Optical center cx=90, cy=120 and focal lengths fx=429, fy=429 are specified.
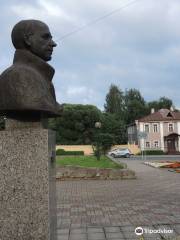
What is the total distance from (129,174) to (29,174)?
13131 millimetres

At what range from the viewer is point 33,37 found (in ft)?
17.0

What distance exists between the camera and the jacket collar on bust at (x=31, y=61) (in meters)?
5.27

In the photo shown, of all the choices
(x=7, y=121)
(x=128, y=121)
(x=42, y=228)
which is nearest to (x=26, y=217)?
(x=42, y=228)

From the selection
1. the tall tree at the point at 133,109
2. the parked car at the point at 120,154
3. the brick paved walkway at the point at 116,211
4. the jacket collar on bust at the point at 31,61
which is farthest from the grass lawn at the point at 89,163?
the tall tree at the point at 133,109

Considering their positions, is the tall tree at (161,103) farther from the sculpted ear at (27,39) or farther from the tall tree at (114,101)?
the sculpted ear at (27,39)

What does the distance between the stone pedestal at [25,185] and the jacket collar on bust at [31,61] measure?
0.85 m

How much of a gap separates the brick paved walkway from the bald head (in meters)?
3.02

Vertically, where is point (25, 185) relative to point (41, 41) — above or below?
below

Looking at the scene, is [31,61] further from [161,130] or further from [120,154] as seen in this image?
[161,130]

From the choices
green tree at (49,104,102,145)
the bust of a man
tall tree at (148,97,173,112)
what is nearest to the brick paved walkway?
the bust of a man

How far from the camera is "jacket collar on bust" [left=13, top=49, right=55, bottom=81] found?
5.27 m

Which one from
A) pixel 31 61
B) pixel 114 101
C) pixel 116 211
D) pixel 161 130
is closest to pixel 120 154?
pixel 161 130

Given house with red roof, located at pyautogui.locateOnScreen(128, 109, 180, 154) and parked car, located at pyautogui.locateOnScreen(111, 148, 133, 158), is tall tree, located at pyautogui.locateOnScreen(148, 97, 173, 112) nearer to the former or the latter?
house with red roof, located at pyautogui.locateOnScreen(128, 109, 180, 154)

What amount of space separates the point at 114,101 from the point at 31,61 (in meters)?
81.8
